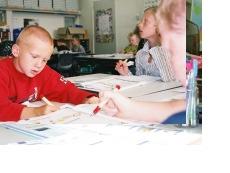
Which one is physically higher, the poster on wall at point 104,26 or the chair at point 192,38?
the poster on wall at point 104,26

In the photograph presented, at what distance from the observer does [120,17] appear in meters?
3.37

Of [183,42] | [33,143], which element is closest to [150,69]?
[183,42]

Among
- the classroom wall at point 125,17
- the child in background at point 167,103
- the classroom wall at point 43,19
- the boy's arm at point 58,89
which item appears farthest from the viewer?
the classroom wall at point 125,17

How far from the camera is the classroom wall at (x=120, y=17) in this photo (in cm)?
318

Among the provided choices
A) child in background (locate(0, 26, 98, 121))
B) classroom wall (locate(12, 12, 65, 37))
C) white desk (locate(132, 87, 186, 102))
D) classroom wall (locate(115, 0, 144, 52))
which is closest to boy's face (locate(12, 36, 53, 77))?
child in background (locate(0, 26, 98, 121))

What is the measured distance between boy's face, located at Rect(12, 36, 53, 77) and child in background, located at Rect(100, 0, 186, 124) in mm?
264

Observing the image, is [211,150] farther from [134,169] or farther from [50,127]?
[50,127]

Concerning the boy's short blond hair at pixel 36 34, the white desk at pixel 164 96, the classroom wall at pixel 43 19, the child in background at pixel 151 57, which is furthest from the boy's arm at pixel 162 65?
the classroom wall at pixel 43 19

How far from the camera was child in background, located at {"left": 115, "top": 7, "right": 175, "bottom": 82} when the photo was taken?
122cm

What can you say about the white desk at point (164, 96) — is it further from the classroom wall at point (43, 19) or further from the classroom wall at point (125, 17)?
the classroom wall at point (125, 17)

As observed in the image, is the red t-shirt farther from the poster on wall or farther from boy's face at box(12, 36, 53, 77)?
the poster on wall

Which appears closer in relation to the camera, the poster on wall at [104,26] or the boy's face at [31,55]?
the boy's face at [31,55]

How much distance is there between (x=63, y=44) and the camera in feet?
10.1

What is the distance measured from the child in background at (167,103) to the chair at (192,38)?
4cm
